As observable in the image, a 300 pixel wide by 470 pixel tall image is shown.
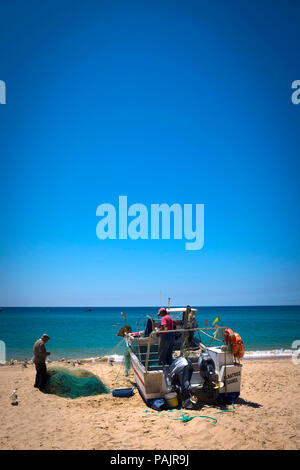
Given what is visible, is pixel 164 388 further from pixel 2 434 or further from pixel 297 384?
pixel 297 384

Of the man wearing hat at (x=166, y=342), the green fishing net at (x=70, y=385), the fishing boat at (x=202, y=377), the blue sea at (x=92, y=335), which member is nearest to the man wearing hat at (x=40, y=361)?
the green fishing net at (x=70, y=385)

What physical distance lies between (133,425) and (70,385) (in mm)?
3367

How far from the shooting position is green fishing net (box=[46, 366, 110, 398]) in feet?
28.1

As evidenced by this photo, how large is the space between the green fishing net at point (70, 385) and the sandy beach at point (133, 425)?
0.31 metres

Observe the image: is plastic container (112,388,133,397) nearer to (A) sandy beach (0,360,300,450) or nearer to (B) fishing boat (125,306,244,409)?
(A) sandy beach (0,360,300,450)

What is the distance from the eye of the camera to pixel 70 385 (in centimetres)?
877

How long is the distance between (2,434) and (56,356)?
1657 cm

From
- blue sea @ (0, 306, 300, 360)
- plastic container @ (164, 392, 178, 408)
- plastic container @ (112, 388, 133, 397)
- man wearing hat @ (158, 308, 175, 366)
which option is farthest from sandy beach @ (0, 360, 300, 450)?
blue sea @ (0, 306, 300, 360)

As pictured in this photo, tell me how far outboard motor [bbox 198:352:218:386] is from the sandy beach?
574 mm

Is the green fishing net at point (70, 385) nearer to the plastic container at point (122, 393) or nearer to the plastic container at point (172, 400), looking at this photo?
the plastic container at point (122, 393)

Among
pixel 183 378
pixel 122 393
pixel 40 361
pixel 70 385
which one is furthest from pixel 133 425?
pixel 40 361

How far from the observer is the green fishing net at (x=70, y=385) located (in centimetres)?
857
